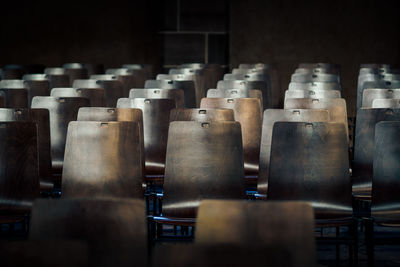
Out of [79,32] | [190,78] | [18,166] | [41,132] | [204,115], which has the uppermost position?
[79,32]

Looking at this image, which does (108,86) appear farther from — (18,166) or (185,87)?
(18,166)

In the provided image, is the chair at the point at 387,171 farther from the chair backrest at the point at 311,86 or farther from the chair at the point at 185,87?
the chair at the point at 185,87

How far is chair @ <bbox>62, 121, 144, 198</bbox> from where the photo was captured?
3.64m

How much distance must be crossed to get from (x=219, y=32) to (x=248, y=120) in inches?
380

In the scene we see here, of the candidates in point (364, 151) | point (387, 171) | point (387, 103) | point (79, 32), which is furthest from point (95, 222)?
point (79, 32)

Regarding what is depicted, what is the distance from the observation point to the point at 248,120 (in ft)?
16.6

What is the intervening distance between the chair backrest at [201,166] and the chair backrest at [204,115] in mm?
695

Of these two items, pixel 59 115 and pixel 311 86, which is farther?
pixel 311 86

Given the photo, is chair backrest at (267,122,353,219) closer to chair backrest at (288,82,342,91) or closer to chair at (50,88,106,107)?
chair at (50,88,106,107)

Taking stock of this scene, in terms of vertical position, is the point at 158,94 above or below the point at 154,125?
above

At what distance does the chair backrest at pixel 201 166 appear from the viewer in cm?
369

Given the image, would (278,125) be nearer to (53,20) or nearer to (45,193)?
(45,193)

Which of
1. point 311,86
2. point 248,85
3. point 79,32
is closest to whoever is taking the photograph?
point 311,86

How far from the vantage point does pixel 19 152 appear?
376 centimetres
